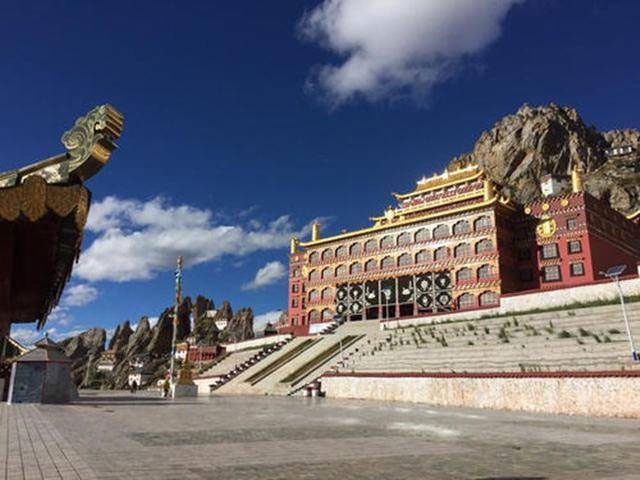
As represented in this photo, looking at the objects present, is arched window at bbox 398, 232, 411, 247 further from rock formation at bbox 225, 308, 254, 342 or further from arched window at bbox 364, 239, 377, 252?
rock formation at bbox 225, 308, 254, 342

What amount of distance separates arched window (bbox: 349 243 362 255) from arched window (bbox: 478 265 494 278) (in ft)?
59.1

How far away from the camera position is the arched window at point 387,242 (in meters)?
65.7

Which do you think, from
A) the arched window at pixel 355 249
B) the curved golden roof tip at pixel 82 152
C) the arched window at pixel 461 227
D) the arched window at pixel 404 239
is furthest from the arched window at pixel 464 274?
the curved golden roof tip at pixel 82 152

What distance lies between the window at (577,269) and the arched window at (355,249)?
26.9 m

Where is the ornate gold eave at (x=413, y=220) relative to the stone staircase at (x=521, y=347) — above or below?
above

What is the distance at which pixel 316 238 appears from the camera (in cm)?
7700

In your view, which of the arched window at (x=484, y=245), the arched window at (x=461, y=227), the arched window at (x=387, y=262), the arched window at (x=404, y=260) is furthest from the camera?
the arched window at (x=387, y=262)

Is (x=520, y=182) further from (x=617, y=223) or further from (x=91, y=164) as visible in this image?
(x=91, y=164)

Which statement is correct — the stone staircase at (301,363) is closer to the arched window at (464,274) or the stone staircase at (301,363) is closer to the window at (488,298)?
the arched window at (464,274)

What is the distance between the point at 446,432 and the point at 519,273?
4932 cm

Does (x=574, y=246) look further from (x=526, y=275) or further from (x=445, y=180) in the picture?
(x=445, y=180)

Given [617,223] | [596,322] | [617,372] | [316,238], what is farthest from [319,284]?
[617,372]

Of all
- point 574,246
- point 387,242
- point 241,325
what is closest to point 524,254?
point 574,246

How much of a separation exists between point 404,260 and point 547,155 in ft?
266
